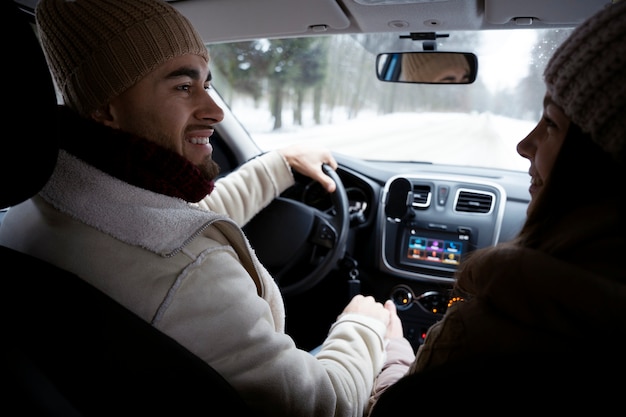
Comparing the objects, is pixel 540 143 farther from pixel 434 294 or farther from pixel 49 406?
pixel 434 294

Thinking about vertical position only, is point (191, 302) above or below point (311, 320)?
above

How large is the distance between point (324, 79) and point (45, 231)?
1078 centimetres

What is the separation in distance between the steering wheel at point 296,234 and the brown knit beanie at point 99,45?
4.24 feet

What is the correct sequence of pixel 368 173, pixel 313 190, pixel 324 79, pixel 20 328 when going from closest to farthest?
pixel 20 328
pixel 313 190
pixel 368 173
pixel 324 79

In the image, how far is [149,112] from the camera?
5.27 feet

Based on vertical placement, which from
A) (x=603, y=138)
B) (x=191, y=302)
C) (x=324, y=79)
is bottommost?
(x=324, y=79)

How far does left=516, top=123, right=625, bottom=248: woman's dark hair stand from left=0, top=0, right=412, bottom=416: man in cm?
69

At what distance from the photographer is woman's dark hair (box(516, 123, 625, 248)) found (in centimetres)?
92

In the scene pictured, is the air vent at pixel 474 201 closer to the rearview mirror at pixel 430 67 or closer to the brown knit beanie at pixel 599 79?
the rearview mirror at pixel 430 67

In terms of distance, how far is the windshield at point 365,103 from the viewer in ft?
29.0

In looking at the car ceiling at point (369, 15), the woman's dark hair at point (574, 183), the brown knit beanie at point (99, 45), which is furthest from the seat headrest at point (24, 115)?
the car ceiling at point (369, 15)

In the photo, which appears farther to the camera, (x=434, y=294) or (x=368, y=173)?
(x=368, y=173)

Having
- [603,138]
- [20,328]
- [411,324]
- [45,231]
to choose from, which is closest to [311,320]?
[411,324]

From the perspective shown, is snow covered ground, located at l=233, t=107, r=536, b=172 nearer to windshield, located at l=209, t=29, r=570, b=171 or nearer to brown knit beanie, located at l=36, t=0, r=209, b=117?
windshield, located at l=209, t=29, r=570, b=171
